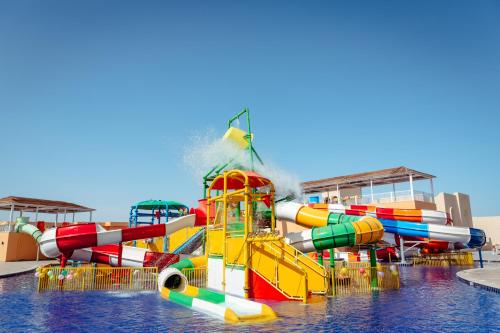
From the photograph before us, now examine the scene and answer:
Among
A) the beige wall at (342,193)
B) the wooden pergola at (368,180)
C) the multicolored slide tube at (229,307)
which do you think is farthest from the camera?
the beige wall at (342,193)

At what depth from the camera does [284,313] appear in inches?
461

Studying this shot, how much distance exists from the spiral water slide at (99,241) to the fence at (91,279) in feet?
3.80

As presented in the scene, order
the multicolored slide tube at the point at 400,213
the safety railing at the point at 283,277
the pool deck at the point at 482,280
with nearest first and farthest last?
the safety railing at the point at 283,277 < the pool deck at the point at 482,280 < the multicolored slide tube at the point at 400,213

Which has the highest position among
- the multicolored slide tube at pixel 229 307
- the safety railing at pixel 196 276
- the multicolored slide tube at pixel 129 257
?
the multicolored slide tube at pixel 129 257

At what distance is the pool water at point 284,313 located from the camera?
10000mm

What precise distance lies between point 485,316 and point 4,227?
39871mm

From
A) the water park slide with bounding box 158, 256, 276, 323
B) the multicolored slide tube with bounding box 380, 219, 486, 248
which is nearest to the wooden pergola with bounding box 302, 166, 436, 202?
the multicolored slide tube with bounding box 380, 219, 486, 248

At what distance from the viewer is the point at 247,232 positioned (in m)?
14.6

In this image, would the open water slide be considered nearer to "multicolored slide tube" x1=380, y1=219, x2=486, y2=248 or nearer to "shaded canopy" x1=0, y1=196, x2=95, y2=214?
"multicolored slide tube" x1=380, y1=219, x2=486, y2=248

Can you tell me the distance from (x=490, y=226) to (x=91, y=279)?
151 ft

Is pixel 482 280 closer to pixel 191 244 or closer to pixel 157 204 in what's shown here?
pixel 191 244

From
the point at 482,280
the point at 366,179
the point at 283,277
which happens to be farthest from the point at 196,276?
the point at 366,179

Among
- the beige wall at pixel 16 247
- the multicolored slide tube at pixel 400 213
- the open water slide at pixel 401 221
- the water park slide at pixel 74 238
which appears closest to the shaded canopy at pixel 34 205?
the beige wall at pixel 16 247

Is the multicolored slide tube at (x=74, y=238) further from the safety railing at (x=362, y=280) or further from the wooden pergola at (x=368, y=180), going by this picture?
the wooden pergola at (x=368, y=180)
